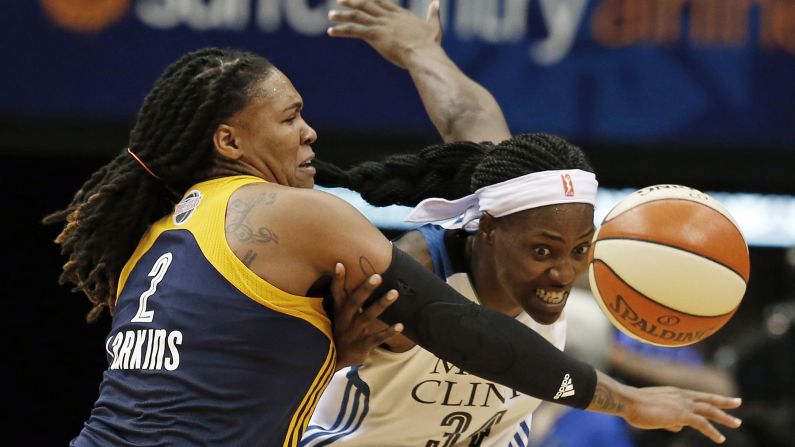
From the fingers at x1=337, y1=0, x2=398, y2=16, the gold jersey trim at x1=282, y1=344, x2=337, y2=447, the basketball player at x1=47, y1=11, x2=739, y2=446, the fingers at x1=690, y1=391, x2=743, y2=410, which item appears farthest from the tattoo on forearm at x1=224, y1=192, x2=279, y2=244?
the fingers at x1=337, y1=0, x2=398, y2=16

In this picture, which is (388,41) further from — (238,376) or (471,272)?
(238,376)

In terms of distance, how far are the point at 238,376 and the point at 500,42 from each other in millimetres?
3743

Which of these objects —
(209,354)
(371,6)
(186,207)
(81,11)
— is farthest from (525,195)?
(81,11)

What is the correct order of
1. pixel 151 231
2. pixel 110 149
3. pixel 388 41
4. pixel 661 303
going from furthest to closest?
pixel 110 149 < pixel 388 41 < pixel 661 303 < pixel 151 231

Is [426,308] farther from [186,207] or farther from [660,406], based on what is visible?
[660,406]

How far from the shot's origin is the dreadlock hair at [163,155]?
12.5 feet

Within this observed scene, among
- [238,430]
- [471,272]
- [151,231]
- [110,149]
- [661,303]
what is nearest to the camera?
[238,430]

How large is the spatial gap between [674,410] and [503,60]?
10.3 feet

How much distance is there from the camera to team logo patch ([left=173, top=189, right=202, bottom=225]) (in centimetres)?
367

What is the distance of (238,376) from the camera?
3.50 m

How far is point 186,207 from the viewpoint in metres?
3.70

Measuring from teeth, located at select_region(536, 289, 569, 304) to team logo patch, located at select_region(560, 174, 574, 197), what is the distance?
0.96 ft

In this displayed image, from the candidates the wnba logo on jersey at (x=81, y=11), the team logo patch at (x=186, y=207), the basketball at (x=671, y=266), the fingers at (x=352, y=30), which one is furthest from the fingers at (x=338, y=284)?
the wnba logo on jersey at (x=81, y=11)

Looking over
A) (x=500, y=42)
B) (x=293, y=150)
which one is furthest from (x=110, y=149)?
(x=293, y=150)
